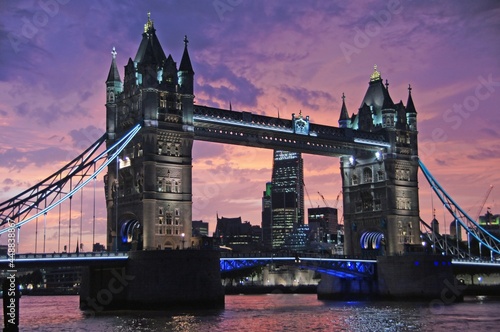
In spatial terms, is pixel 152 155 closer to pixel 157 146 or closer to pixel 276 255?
pixel 157 146

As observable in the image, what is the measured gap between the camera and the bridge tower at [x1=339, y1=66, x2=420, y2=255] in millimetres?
115688

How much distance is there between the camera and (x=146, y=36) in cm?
9625

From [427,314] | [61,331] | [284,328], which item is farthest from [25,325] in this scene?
[427,314]

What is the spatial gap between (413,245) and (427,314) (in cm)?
3132

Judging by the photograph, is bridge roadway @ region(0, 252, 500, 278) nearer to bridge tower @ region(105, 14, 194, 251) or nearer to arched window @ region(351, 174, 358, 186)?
bridge tower @ region(105, 14, 194, 251)

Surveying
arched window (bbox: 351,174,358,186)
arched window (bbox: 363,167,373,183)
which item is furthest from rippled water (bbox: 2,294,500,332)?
arched window (bbox: 351,174,358,186)

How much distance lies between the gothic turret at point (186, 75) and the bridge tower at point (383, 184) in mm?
32270

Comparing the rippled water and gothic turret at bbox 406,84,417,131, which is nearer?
the rippled water

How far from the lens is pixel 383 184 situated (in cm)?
11612

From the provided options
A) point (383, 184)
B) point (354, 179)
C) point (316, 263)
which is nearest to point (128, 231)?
point (316, 263)

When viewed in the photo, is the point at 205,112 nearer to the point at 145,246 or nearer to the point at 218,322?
the point at 145,246

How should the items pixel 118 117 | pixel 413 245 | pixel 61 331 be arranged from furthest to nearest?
1. pixel 413 245
2. pixel 118 117
3. pixel 61 331

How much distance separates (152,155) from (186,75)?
10875 millimetres

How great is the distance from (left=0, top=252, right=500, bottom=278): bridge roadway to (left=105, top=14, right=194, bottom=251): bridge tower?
6023mm
